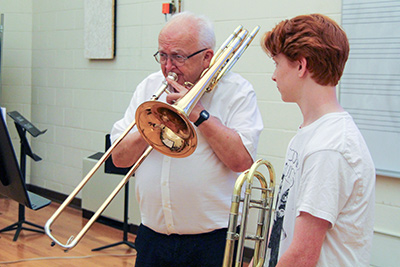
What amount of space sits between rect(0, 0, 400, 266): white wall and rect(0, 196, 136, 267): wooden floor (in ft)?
2.06

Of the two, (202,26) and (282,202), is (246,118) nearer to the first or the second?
(202,26)

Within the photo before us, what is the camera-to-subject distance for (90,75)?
4.63 meters

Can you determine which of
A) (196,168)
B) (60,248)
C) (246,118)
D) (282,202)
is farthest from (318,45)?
(60,248)

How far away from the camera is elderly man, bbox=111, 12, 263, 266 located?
1746 mm

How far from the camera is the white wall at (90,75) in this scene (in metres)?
3.23

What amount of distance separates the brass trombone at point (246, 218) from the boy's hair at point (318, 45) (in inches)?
11.7

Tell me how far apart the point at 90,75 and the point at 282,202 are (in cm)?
363

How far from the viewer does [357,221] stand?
1124 mm

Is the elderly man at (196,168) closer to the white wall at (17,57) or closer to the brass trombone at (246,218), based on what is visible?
the brass trombone at (246,218)

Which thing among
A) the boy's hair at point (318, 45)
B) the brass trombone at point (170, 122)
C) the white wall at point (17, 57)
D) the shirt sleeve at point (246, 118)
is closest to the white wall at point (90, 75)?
the white wall at point (17, 57)

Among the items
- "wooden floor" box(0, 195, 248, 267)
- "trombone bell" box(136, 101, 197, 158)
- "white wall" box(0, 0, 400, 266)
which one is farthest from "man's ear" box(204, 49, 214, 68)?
"wooden floor" box(0, 195, 248, 267)

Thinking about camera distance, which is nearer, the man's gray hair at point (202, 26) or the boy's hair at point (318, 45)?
the boy's hair at point (318, 45)

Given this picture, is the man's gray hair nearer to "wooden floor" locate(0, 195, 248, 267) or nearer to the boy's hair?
the boy's hair

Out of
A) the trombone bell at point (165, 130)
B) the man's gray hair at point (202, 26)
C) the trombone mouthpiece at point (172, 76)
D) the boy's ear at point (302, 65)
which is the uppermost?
the man's gray hair at point (202, 26)
